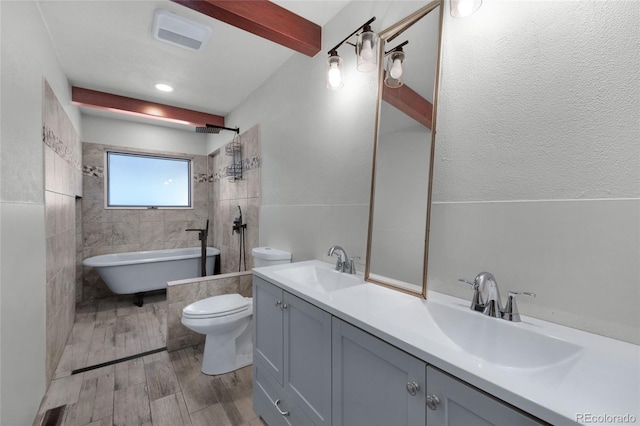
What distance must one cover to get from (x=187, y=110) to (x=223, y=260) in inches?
85.2

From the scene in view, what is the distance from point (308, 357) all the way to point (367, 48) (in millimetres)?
1589

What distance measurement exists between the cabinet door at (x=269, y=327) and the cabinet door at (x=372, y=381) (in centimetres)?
46

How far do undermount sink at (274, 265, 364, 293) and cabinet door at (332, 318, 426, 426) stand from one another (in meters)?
0.53

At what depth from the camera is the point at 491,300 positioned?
98 cm

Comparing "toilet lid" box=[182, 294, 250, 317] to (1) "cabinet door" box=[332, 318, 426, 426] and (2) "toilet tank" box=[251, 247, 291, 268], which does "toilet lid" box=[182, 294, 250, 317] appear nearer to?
(2) "toilet tank" box=[251, 247, 291, 268]

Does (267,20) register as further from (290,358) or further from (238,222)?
(238,222)

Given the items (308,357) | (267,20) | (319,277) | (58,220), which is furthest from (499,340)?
(58,220)

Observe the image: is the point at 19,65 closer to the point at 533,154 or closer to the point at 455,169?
Answer: the point at 455,169

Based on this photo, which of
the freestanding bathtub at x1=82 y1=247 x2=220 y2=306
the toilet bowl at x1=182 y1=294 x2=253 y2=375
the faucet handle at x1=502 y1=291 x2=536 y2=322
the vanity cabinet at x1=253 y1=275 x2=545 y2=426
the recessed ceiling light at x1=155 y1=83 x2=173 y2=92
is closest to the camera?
the vanity cabinet at x1=253 y1=275 x2=545 y2=426

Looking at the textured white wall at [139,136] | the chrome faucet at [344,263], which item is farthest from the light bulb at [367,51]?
the textured white wall at [139,136]

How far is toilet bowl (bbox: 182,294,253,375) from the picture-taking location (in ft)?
6.57

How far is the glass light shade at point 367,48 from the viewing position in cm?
151

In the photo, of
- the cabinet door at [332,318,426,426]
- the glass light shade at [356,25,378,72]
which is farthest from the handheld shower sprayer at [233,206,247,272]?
the cabinet door at [332,318,426,426]

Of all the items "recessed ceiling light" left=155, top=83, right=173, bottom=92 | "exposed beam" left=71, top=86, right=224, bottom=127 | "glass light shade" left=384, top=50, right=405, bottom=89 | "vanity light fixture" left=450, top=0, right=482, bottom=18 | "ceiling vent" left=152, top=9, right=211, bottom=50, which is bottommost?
"glass light shade" left=384, top=50, right=405, bottom=89
